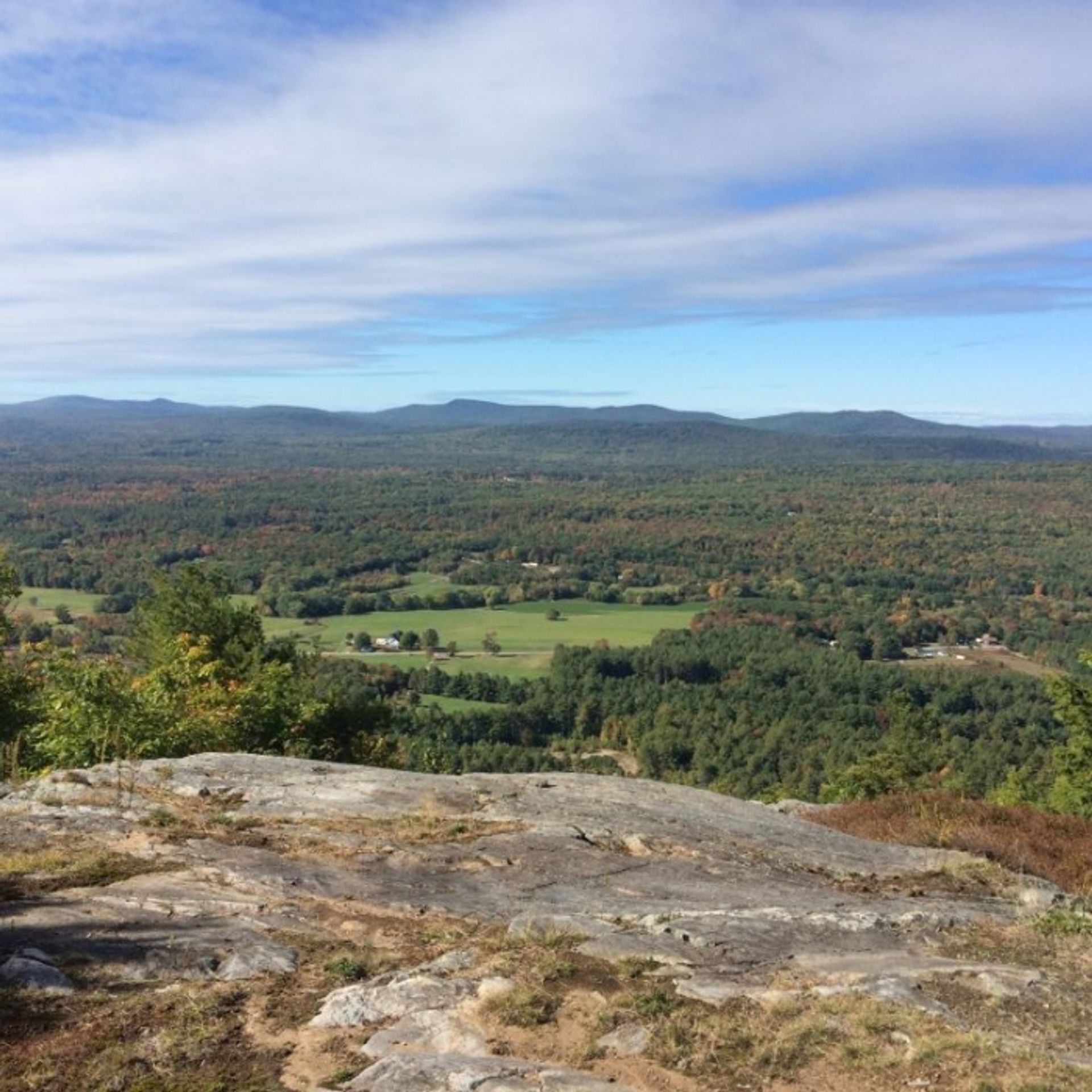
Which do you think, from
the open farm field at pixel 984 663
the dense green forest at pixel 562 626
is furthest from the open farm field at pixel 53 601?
the open farm field at pixel 984 663

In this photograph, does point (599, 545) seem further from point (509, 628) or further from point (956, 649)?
point (956, 649)

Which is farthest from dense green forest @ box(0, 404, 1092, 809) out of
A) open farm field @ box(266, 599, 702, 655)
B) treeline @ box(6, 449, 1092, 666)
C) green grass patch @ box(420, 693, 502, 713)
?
open farm field @ box(266, 599, 702, 655)

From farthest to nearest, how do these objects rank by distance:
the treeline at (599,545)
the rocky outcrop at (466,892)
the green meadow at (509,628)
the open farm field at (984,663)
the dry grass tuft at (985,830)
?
the treeline at (599,545) < the open farm field at (984,663) < the green meadow at (509,628) < the dry grass tuft at (985,830) < the rocky outcrop at (466,892)

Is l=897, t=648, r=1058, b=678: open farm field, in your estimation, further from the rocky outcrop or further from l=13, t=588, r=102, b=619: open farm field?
the rocky outcrop

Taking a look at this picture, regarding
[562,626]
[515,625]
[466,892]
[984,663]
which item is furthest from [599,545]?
[466,892]

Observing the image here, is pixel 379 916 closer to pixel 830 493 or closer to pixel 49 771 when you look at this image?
pixel 49 771

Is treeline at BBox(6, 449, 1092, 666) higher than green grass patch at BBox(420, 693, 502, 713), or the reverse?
treeline at BBox(6, 449, 1092, 666)

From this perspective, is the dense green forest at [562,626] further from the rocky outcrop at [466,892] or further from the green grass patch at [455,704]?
the rocky outcrop at [466,892]

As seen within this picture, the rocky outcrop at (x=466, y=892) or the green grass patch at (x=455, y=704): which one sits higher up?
the rocky outcrop at (x=466, y=892)
